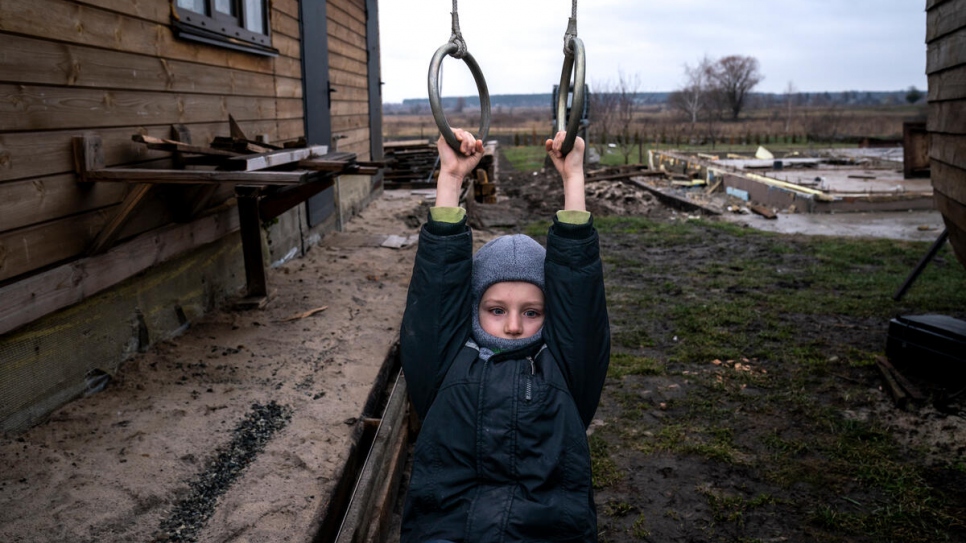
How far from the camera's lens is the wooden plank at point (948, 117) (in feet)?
15.3

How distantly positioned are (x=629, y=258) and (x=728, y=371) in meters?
4.67

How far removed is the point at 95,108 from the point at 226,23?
7.23ft

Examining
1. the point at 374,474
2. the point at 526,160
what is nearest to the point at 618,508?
the point at 374,474

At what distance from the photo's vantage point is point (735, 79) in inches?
3000

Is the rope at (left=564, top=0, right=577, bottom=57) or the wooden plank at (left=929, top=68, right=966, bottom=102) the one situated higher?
the wooden plank at (left=929, top=68, right=966, bottom=102)

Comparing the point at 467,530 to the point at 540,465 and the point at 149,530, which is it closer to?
the point at 540,465

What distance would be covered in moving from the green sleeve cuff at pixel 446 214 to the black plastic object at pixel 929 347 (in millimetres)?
4434

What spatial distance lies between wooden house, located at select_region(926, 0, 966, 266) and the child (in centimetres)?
391

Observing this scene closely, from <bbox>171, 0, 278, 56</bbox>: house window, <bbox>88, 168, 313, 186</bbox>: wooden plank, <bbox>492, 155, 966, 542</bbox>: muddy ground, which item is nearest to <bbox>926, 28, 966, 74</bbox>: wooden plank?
<bbox>492, 155, 966, 542</bbox>: muddy ground

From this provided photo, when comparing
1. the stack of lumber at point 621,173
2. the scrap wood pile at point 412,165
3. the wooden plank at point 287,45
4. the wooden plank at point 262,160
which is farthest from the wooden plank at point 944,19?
the stack of lumber at point 621,173

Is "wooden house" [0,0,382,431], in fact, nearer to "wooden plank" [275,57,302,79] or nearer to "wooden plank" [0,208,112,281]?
"wooden plank" [0,208,112,281]

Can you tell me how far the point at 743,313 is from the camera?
7031mm

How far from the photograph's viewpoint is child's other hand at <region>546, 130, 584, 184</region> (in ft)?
7.02

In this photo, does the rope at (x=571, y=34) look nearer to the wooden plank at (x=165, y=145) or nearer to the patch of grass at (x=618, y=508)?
the patch of grass at (x=618, y=508)
